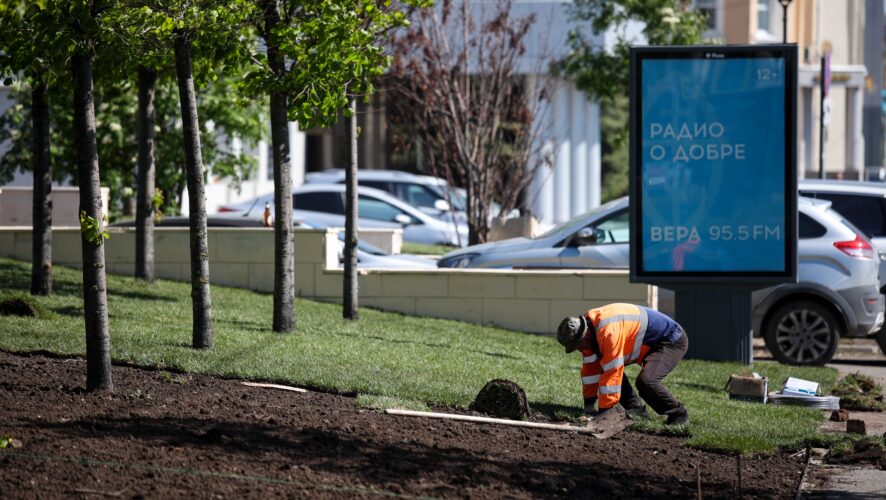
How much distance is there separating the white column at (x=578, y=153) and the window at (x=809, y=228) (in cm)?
1650

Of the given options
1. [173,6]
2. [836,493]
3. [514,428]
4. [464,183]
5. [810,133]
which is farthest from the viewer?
[810,133]

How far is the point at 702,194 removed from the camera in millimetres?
13109

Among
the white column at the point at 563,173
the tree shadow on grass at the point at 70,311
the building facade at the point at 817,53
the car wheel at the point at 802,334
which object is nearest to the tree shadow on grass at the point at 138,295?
the tree shadow on grass at the point at 70,311

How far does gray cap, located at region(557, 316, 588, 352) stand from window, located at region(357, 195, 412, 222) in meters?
14.8

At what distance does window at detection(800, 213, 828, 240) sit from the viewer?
14.3m

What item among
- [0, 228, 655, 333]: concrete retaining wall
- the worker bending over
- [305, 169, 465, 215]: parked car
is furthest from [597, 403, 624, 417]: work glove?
[305, 169, 465, 215]: parked car

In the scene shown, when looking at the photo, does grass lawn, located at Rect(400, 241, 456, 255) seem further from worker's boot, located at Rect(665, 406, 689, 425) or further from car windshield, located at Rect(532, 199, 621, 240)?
worker's boot, located at Rect(665, 406, 689, 425)

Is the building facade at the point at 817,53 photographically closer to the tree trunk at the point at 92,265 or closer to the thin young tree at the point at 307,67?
the thin young tree at the point at 307,67

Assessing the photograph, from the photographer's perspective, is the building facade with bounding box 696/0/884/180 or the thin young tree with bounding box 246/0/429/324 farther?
the building facade with bounding box 696/0/884/180

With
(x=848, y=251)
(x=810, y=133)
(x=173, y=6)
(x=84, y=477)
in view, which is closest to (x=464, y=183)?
(x=848, y=251)

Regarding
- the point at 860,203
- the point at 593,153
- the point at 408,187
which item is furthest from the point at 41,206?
the point at 593,153

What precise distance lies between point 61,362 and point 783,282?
7.09 metres

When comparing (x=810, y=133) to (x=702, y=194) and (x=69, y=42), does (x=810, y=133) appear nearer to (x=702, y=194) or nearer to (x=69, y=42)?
(x=702, y=194)

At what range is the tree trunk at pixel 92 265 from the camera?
838 centimetres
